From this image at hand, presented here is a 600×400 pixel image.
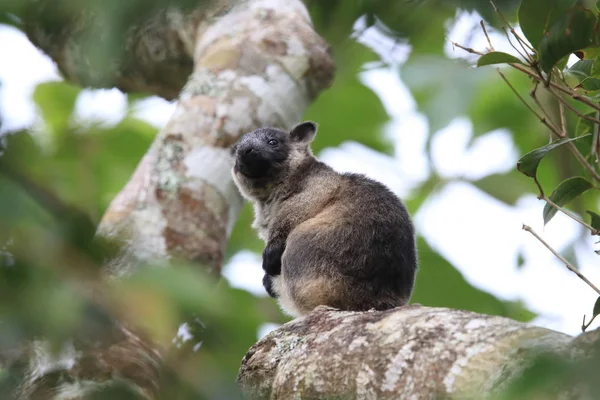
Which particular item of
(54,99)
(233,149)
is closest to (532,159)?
(233,149)

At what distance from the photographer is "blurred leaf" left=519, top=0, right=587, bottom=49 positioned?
220 centimetres

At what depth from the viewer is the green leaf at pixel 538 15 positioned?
7.19 ft

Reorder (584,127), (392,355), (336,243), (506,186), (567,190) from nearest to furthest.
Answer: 1. (392,355)
2. (567,190)
3. (584,127)
4. (336,243)
5. (506,186)

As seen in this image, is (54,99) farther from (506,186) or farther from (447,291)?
(506,186)

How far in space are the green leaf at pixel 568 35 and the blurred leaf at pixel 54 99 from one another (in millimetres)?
3923

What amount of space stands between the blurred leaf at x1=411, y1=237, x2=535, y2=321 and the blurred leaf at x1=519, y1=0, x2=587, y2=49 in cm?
276

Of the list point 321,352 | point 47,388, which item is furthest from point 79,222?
point 321,352

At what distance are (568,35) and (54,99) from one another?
14.7 ft

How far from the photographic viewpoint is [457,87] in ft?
17.0

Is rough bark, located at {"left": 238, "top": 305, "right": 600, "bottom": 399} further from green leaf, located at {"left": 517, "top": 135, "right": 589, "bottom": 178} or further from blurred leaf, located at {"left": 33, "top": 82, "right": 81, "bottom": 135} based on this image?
blurred leaf, located at {"left": 33, "top": 82, "right": 81, "bottom": 135}

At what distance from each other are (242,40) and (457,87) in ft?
4.88

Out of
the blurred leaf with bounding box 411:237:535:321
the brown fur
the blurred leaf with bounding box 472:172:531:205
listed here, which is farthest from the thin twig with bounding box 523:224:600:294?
the blurred leaf with bounding box 472:172:531:205

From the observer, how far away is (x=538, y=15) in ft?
7.50

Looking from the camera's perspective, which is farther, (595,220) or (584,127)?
(584,127)
